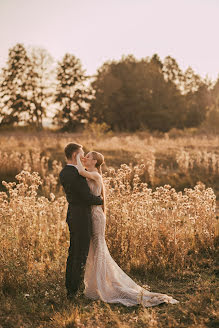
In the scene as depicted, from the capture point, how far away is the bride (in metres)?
5.00

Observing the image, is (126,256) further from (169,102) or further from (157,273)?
(169,102)

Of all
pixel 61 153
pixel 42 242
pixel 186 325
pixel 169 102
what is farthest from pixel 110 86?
pixel 186 325

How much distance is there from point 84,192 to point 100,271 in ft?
3.58

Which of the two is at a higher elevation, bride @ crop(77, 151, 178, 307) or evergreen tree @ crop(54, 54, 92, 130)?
evergreen tree @ crop(54, 54, 92, 130)

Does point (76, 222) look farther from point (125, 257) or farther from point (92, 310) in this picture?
point (125, 257)

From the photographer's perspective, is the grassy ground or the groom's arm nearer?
the grassy ground

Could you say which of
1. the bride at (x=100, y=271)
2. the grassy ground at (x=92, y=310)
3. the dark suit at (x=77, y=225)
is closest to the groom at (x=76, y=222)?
the dark suit at (x=77, y=225)

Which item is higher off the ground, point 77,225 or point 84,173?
point 84,173

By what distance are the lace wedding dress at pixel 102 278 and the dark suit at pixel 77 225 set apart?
169 mm

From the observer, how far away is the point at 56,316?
4270 millimetres

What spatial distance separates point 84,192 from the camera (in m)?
4.94

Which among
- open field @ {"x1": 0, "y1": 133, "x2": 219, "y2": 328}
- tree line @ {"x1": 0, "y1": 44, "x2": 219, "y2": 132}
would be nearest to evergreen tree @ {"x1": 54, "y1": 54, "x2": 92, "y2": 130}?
tree line @ {"x1": 0, "y1": 44, "x2": 219, "y2": 132}

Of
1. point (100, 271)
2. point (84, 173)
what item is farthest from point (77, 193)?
point (100, 271)

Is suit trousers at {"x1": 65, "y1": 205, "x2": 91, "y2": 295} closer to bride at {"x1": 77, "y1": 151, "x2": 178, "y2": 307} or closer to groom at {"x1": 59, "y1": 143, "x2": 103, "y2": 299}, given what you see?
groom at {"x1": 59, "y1": 143, "x2": 103, "y2": 299}
